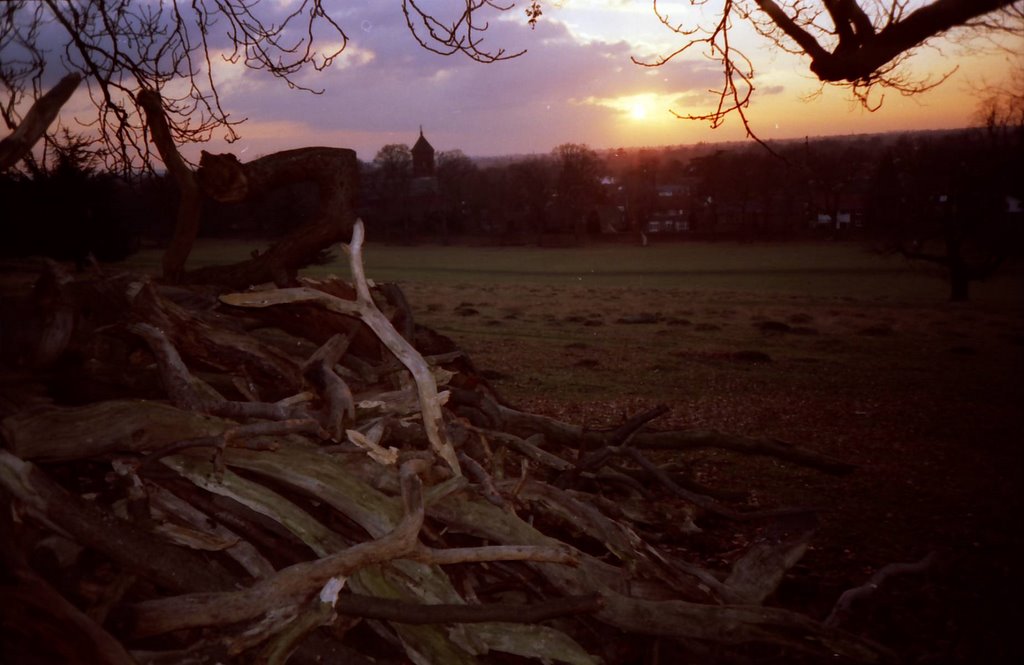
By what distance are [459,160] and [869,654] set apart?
4371 inches

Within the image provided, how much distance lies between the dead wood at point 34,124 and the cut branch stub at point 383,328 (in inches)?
51.4

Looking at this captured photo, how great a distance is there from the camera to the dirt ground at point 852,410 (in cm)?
509

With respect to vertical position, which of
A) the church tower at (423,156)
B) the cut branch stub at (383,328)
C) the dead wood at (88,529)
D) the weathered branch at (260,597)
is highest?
the church tower at (423,156)

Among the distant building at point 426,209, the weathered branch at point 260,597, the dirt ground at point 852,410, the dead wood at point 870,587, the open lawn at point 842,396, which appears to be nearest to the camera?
the weathered branch at point 260,597

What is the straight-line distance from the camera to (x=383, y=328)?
486 cm

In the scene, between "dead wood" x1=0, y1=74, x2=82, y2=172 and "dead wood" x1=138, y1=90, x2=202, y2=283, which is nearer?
"dead wood" x1=0, y1=74, x2=82, y2=172

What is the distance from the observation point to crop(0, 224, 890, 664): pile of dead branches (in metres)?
3.41

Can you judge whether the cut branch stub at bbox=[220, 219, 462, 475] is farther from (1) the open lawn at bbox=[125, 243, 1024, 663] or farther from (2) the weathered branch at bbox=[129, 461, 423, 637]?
(1) the open lawn at bbox=[125, 243, 1024, 663]

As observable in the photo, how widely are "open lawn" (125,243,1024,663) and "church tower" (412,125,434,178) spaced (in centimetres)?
9732

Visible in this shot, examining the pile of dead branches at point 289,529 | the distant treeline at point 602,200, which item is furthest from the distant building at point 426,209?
the pile of dead branches at point 289,529

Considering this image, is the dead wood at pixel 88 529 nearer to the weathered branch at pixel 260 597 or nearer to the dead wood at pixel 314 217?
the weathered branch at pixel 260 597

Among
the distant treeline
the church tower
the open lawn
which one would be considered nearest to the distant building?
the distant treeline

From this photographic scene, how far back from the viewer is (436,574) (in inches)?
151

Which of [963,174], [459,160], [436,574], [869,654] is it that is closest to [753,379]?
[869,654]
